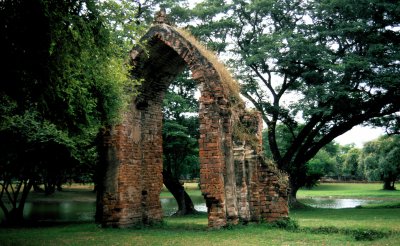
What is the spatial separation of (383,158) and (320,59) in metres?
27.3

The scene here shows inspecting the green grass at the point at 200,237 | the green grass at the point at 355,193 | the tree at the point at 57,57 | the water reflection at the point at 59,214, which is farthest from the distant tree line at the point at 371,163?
the tree at the point at 57,57

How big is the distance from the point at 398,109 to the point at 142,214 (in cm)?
1416

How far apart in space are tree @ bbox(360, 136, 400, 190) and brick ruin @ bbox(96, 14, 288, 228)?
24.4m

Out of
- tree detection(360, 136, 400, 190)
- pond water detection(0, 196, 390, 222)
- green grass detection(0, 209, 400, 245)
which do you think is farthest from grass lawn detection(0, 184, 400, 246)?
tree detection(360, 136, 400, 190)

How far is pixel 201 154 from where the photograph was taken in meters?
12.3

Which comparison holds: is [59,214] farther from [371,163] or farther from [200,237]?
[371,163]

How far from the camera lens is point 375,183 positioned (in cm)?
6344

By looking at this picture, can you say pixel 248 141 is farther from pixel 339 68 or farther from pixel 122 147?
pixel 339 68

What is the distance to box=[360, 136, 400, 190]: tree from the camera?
37838mm

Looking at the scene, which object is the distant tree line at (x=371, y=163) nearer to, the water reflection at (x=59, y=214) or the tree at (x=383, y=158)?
the tree at (x=383, y=158)

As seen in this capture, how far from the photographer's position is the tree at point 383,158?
3784 centimetres

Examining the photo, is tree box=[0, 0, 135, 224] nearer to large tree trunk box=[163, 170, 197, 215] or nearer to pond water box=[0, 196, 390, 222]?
pond water box=[0, 196, 390, 222]

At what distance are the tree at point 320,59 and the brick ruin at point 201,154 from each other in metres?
6.48

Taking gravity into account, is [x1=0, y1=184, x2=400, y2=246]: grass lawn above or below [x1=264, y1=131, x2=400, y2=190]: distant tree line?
below
